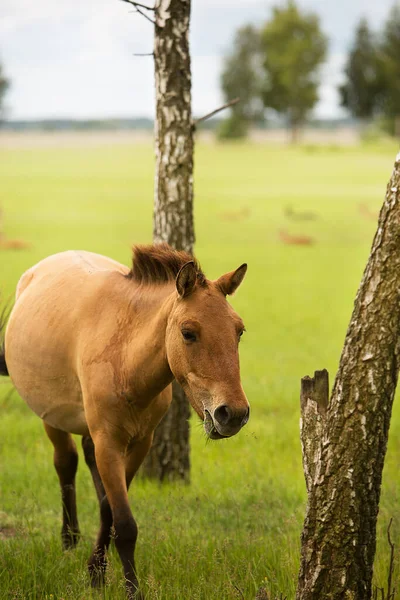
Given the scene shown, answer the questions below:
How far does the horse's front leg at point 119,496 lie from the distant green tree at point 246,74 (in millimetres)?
75647

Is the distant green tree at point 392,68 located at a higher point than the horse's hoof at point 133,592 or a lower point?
higher

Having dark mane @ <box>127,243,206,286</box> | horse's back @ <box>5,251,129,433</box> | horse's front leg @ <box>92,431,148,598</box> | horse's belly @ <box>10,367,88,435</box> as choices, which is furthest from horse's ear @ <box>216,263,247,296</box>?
horse's belly @ <box>10,367,88,435</box>

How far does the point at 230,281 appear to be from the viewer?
442cm

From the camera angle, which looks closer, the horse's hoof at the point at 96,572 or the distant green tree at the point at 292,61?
the horse's hoof at the point at 96,572

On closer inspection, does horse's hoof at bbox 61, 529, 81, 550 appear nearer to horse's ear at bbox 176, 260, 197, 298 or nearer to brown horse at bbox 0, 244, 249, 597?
brown horse at bbox 0, 244, 249, 597

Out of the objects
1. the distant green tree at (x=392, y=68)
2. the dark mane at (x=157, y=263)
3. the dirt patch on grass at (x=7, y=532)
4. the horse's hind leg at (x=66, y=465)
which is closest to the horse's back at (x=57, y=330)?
the dark mane at (x=157, y=263)

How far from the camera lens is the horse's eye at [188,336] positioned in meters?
4.16

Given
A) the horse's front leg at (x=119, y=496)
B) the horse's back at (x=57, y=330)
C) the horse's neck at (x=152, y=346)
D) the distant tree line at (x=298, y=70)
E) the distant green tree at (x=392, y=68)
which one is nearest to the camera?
the horse's neck at (x=152, y=346)

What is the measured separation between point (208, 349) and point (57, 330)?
174 centimetres

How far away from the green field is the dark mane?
1.75m

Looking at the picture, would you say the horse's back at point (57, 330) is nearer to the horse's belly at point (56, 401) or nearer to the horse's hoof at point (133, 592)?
the horse's belly at point (56, 401)

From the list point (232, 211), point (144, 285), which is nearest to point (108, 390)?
point (144, 285)

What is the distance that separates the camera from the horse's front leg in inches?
188

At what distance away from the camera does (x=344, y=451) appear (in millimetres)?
3756
